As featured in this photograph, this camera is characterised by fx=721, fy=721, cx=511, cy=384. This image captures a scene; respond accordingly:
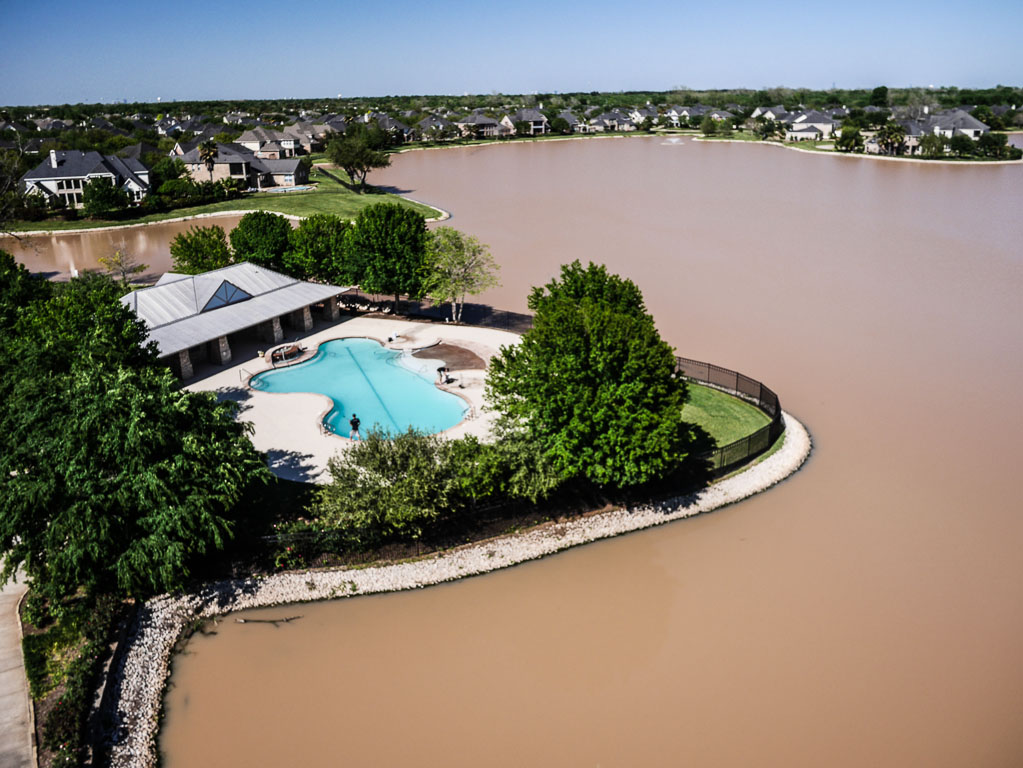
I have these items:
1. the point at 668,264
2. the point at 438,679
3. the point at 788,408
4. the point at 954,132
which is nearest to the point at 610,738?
the point at 438,679

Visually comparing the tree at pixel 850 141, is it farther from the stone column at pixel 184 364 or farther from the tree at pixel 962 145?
the stone column at pixel 184 364

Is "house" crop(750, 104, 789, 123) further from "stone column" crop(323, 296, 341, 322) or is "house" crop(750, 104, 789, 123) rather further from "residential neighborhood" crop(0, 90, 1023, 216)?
"stone column" crop(323, 296, 341, 322)

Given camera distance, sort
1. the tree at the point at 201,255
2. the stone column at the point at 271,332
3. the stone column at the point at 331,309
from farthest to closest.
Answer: the tree at the point at 201,255 → the stone column at the point at 331,309 → the stone column at the point at 271,332

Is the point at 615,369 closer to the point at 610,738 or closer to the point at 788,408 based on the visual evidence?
the point at 610,738

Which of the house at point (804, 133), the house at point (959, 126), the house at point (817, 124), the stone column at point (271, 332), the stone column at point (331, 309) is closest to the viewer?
the stone column at point (271, 332)

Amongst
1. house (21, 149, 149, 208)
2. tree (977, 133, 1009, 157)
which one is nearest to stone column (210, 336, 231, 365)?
house (21, 149, 149, 208)

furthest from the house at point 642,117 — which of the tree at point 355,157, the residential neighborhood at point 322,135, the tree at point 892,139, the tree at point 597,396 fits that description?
the tree at point 597,396

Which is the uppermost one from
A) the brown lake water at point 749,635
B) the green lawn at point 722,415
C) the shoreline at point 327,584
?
the green lawn at point 722,415
